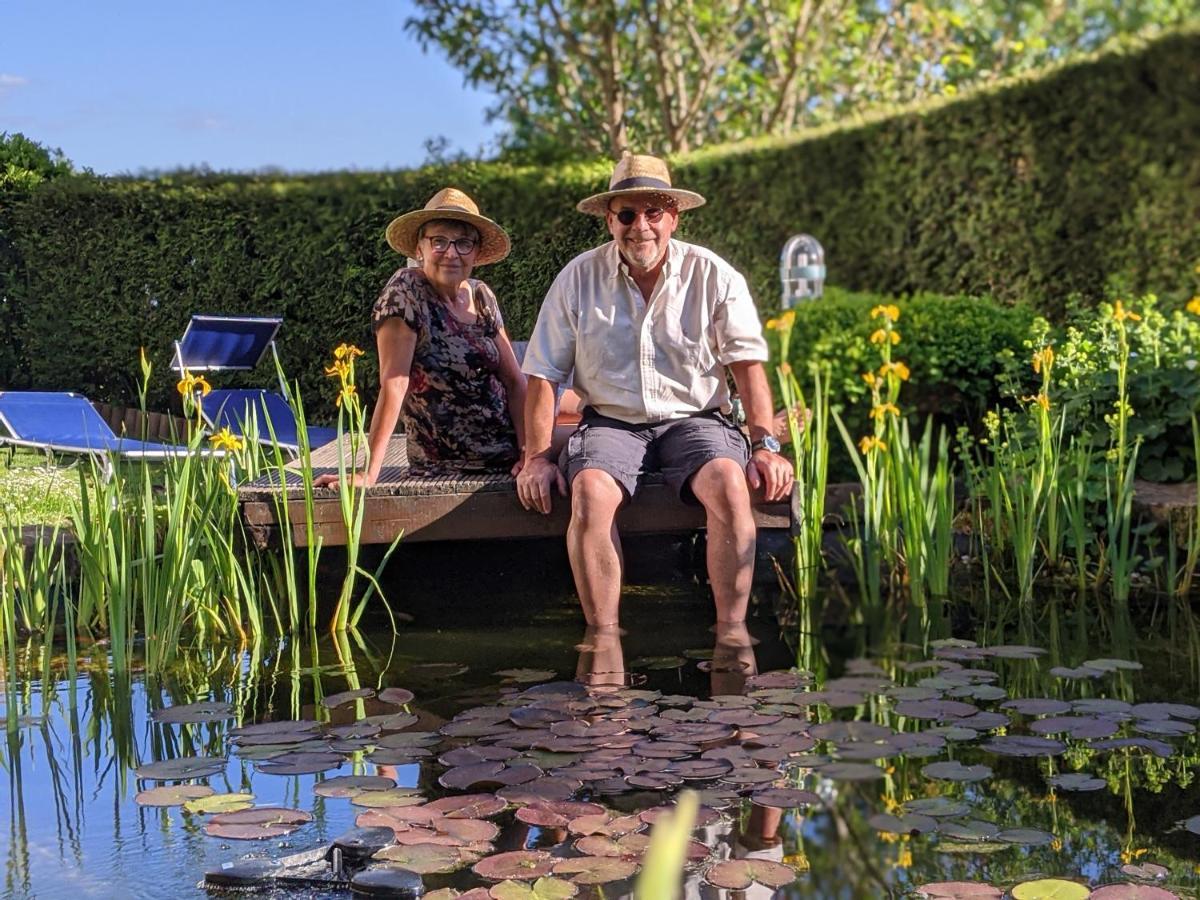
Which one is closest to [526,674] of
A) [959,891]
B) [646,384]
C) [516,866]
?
[646,384]

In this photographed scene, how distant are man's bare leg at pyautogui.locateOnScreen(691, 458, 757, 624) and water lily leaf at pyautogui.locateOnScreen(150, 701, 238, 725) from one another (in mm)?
1331

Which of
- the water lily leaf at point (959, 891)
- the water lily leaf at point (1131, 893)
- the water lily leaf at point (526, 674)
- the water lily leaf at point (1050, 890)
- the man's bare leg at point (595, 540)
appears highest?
the man's bare leg at point (595, 540)

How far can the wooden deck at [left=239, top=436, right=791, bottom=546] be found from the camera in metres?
3.91

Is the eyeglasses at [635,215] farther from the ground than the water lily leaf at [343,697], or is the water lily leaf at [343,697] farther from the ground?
the eyeglasses at [635,215]

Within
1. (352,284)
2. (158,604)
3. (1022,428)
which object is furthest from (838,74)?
(158,604)

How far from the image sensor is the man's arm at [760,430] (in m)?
3.77

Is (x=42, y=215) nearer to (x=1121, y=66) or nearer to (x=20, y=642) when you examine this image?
(x=20, y=642)

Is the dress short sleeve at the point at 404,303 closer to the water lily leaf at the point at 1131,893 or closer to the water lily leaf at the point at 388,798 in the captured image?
the water lily leaf at the point at 388,798

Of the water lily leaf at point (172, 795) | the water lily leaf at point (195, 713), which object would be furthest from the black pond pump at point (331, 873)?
the water lily leaf at point (195, 713)

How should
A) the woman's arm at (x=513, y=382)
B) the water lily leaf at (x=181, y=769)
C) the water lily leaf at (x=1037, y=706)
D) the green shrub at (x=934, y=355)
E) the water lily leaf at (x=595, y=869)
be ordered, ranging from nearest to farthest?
the water lily leaf at (x=595, y=869) → the water lily leaf at (x=181, y=769) → the water lily leaf at (x=1037, y=706) → the woman's arm at (x=513, y=382) → the green shrub at (x=934, y=355)

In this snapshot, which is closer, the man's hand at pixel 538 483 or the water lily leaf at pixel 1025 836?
the water lily leaf at pixel 1025 836

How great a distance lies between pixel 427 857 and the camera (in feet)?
6.89

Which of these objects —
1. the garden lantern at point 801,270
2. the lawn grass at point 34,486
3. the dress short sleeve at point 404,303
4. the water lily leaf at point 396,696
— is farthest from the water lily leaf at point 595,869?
the garden lantern at point 801,270

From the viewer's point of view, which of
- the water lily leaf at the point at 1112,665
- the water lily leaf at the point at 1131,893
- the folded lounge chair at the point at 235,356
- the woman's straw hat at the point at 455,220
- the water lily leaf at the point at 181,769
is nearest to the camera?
the water lily leaf at the point at 1131,893
